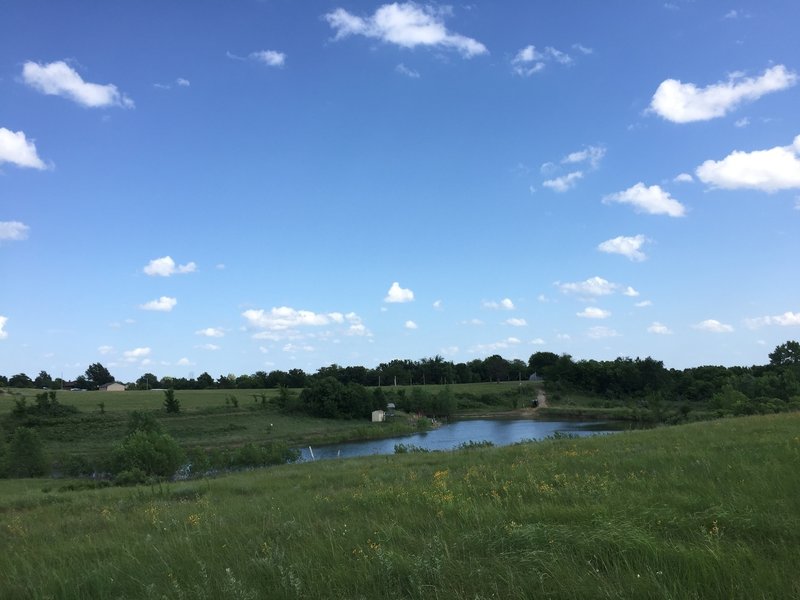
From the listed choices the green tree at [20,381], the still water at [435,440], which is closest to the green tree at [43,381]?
the green tree at [20,381]

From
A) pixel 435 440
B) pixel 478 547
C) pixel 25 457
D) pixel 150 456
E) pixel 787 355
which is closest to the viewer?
pixel 478 547

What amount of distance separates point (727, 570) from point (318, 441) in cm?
8488

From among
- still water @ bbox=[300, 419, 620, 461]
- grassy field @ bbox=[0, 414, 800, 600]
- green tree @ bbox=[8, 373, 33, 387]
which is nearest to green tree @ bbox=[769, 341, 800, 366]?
still water @ bbox=[300, 419, 620, 461]

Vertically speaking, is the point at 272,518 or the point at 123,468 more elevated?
the point at 272,518

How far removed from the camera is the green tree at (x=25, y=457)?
51938mm

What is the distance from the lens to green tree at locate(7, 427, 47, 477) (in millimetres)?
51938

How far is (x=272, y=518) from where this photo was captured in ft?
28.4

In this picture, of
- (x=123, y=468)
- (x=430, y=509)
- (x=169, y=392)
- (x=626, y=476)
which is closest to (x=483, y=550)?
(x=430, y=509)

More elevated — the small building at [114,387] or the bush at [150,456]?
the small building at [114,387]

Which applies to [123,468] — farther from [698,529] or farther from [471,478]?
[698,529]

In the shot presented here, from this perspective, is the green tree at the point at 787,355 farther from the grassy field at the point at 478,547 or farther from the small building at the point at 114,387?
the small building at the point at 114,387

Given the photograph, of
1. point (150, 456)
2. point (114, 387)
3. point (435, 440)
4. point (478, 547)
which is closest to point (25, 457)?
point (150, 456)

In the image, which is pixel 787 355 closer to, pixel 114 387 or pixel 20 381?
pixel 114 387

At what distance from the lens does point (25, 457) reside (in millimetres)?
52625
